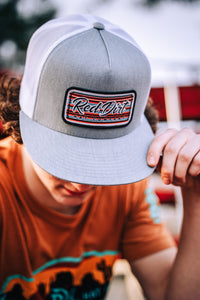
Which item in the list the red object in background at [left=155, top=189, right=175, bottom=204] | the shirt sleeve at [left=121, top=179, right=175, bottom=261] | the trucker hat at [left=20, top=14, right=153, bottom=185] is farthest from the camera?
the red object in background at [left=155, top=189, right=175, bottom=204]

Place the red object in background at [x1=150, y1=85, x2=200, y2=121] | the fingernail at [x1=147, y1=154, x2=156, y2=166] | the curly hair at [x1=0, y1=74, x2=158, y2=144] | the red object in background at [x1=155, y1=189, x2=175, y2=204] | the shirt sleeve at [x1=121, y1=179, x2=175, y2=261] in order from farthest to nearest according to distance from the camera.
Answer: the red object in background at [x1=155, y1=189, x2=175, y2=204]
the red object in background at [x1=150, y1=85, x2=200, y2=121]
the shirt sleeve at [x1=121, y1=179, x2=175, y2=261]
the curly hair at [x1=0, y1=74, x2=158, y2=144]
the fingernail at [x1=147, y1=154, x2=156, y2=166]

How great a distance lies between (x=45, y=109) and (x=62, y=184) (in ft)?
1.10

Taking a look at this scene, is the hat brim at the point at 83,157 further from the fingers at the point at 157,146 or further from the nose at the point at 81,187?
the nose at the point at 81,187

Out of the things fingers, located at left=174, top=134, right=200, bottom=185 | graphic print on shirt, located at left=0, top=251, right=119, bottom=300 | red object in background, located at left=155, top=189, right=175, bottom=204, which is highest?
fingers, located at left=174, top=134, right=200, bottom=185

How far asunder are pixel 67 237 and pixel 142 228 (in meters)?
0.42

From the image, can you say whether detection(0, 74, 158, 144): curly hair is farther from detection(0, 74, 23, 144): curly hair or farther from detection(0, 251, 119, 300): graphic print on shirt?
detection(0, 251, 119, 300): graphic print on shirt

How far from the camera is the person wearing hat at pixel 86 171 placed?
1.00 meters

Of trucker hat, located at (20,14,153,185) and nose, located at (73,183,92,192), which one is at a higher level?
trucker hat, located at (20,14,153,185)

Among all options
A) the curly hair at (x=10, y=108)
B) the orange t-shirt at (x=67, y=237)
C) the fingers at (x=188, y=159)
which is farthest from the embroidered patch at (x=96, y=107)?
the orange t-shirt at (x=67, y=237)

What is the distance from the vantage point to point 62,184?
1.21 meters

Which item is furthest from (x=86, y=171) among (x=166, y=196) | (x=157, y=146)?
(x=166, y=196)

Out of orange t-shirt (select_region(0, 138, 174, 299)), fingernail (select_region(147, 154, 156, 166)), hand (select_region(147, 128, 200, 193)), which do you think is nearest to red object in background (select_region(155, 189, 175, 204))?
orange t-shirt (select_region(0, 138, 174, 299))

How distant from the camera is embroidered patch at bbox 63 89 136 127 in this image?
1.00m

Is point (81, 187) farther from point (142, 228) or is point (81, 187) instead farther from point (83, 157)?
point (142, 228)
